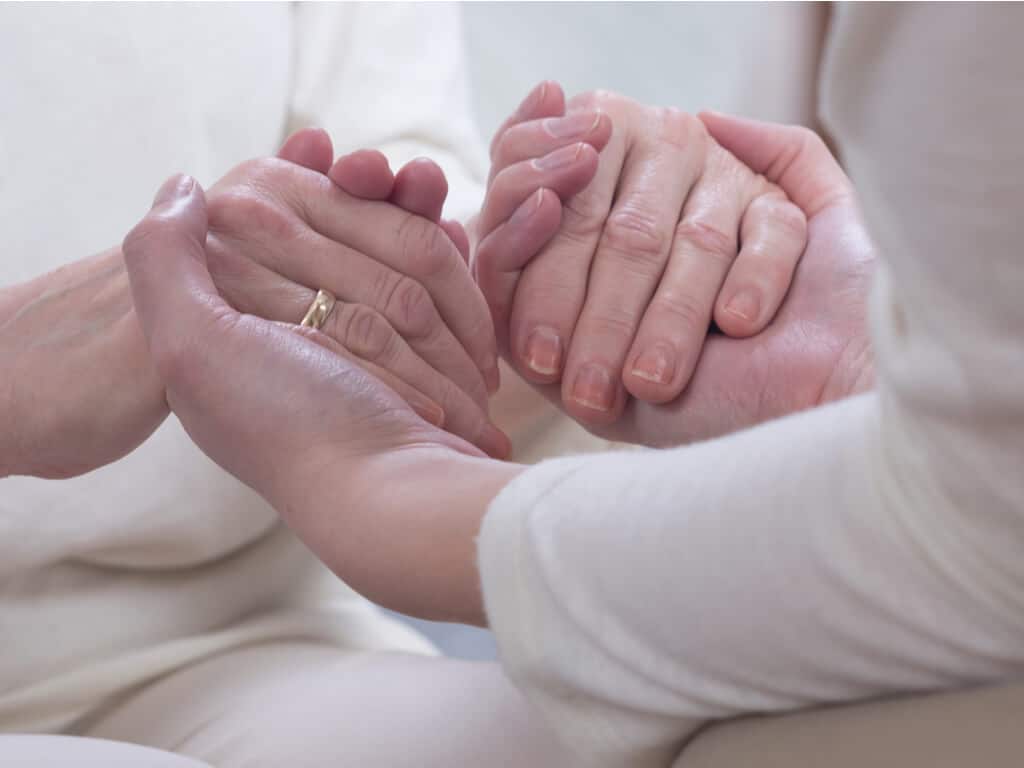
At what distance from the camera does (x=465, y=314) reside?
962 mm

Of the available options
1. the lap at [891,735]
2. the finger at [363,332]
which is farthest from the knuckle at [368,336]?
the lap at [891,735]

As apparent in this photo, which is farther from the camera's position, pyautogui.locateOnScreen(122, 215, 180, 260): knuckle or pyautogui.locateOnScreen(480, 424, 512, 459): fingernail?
pyautogui.locateOnScreen(480, 424, 512, 459): fingernail

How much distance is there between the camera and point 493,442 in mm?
916

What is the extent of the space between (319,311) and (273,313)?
0.04m

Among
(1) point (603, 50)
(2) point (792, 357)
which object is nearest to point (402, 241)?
(2) point (792, 357)

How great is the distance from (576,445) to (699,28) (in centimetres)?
112

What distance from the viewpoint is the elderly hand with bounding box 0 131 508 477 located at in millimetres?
854

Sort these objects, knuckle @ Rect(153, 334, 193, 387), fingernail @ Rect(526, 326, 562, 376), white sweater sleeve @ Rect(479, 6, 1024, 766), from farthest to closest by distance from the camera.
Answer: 1. fingernail @ Rect(526, 326, 562, 376)
2. knuckle @ Rect(153, 334, 193, 387)
3. white sweater sleeve @ Rect(479, 6, 1024, 766)

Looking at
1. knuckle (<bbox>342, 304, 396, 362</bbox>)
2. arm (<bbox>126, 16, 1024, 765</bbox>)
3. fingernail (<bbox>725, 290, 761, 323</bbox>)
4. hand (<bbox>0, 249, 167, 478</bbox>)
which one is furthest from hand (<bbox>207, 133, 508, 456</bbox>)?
arm (<bbox>126, 16, 1024, 765</bbox>)

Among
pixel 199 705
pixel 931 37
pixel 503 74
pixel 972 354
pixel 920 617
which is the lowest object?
pixel 199 705

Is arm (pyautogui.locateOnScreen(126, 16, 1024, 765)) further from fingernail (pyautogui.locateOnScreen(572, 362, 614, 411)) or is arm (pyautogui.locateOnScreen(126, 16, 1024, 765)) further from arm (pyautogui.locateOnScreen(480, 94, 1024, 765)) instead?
fingernail (pyautogui.locateOnScreen(572, 362, 614, 411))

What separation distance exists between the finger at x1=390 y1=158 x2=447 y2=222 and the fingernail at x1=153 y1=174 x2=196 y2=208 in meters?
0.17

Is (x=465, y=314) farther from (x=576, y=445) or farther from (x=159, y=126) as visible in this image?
(x=159, y=126)

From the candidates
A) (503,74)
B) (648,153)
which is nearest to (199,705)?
(648,153)
